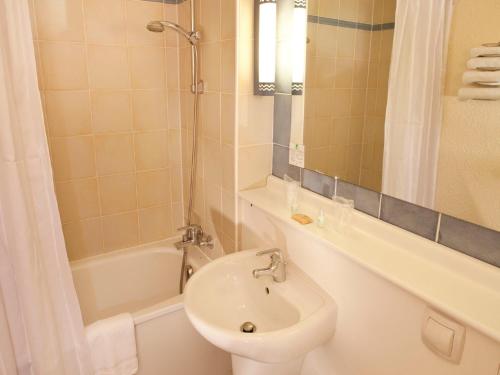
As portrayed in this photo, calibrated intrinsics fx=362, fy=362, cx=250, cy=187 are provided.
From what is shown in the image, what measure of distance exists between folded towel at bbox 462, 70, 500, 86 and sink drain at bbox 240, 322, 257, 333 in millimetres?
1012

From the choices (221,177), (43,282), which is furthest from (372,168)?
(43,282)

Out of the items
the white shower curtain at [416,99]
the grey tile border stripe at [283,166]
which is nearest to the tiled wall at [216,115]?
the grey tile border stripe at [283,166]

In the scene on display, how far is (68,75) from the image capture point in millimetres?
1765

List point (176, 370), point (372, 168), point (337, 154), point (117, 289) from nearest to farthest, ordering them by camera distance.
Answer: point (372, 168)
point (337, 154)
point (176, 370)
point (117, 289)

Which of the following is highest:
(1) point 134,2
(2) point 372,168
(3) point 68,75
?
(1) point 134,2

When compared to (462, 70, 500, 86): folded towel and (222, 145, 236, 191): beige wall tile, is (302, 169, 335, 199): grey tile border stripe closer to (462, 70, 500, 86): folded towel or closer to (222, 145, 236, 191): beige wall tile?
(222, 145, 236, 191): beige wall tile

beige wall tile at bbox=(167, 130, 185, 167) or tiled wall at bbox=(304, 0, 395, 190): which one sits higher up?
tiled wall at bbox=(304, 0, 395, 190)

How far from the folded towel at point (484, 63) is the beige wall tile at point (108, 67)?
1.58 m

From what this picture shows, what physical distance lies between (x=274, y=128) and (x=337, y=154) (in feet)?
1.34

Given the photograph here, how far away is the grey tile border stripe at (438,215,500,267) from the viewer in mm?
900

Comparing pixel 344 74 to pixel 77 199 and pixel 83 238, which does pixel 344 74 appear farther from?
pixel 83 238

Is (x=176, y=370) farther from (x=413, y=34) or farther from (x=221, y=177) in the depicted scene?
(x=413, y=34)

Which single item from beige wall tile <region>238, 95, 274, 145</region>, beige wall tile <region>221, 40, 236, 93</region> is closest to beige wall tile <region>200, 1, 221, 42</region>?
beige wall tile <region>221, 40, 236, 93</region>

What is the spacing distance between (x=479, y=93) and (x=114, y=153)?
169cm
